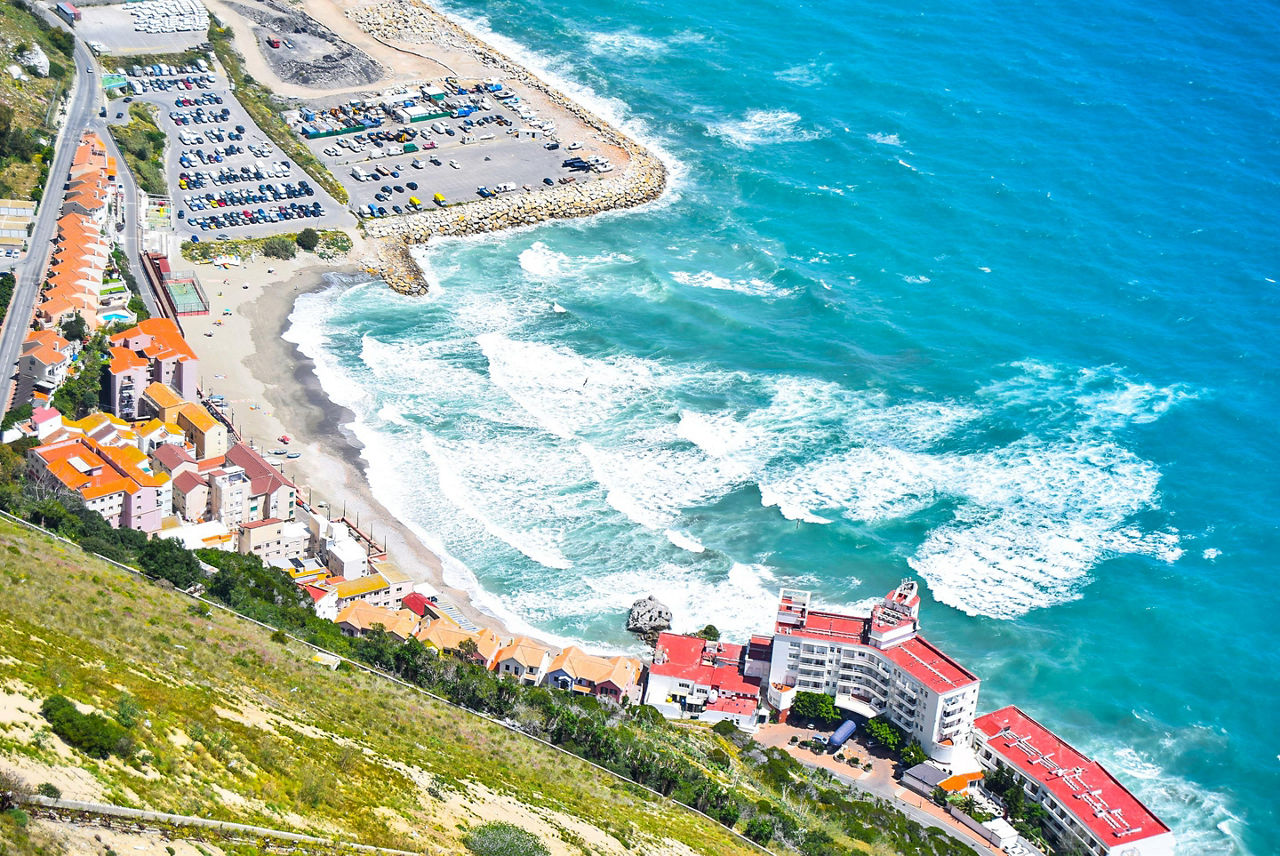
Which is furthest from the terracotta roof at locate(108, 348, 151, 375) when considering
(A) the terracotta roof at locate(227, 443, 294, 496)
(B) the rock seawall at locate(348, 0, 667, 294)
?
(B) the rock seawall at locate(348, 0, 667, 294)

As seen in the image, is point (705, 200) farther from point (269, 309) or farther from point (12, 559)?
point (12, 559)

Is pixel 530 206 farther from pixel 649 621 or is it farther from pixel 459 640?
pixel 459 640

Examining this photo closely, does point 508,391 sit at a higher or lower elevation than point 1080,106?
lower

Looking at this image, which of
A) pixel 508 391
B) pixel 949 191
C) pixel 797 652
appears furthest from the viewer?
pixel 949 191

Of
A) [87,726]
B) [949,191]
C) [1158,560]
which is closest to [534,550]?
[1158,560]

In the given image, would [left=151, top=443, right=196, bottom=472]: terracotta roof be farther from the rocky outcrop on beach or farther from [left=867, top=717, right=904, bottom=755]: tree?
[left=867, top=717, right=904, bottom=755]: tree

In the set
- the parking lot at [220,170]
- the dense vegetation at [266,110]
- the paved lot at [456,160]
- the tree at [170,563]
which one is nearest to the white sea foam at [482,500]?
the tree at [170,563]

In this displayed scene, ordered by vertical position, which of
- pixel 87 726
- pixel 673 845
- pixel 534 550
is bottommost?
pixel 534 550
